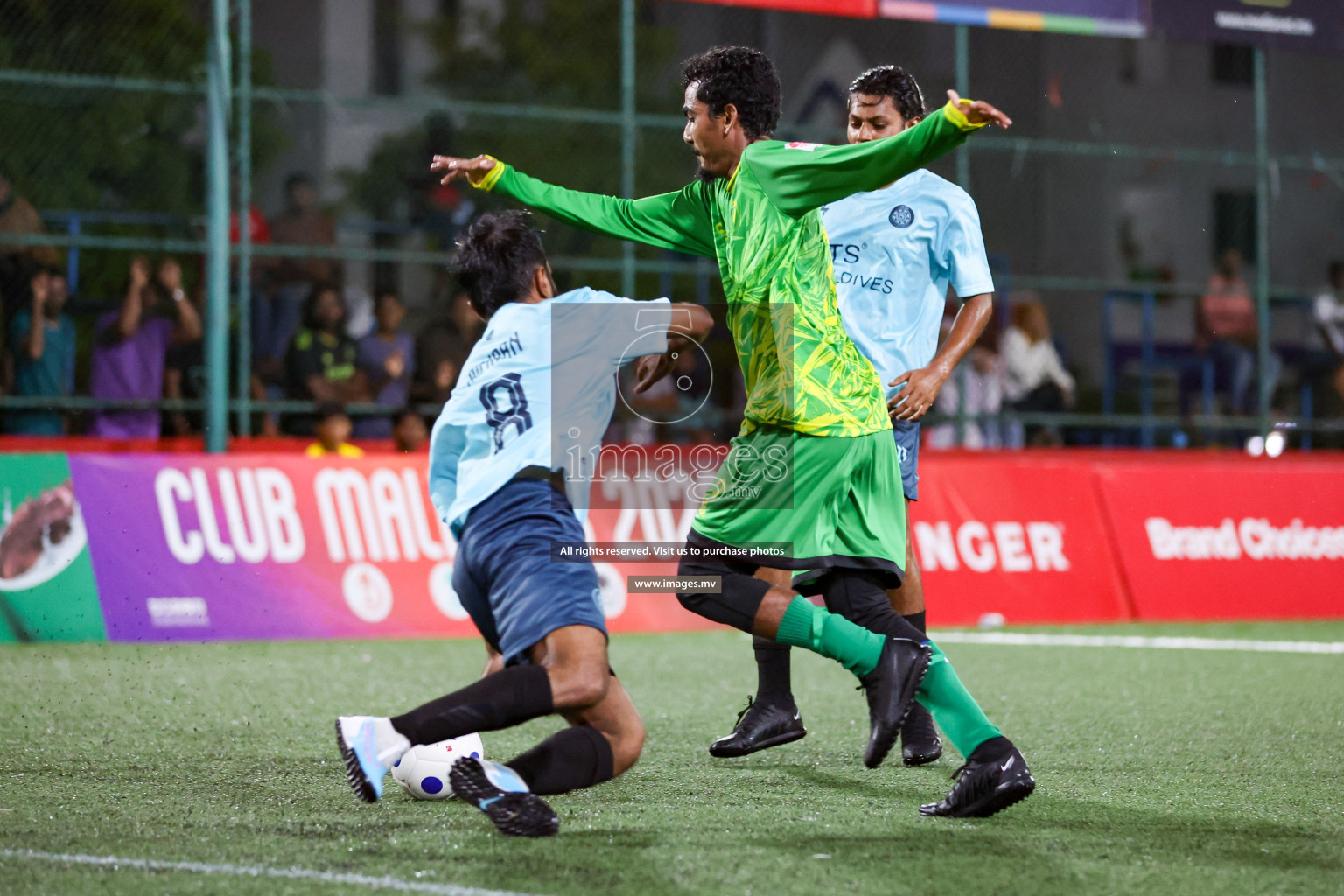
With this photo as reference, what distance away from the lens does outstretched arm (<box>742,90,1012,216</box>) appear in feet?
12.0

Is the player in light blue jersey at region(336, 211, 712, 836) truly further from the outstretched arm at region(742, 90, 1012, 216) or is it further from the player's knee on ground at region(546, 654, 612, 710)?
the outstretched arm at region(742, 90, 1012, 216)

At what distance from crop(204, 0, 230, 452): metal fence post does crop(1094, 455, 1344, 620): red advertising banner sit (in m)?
6.03

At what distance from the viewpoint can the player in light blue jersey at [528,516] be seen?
12.7 ft

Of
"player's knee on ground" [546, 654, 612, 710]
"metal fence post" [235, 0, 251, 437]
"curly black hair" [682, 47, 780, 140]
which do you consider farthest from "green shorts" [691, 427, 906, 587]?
"metal fence post" [235, 0, 251, 437]

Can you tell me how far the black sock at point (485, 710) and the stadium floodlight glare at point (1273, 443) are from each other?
10.2m

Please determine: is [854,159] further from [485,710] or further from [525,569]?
[485,710]

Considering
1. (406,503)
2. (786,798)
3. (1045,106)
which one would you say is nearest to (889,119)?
→ (786,798)

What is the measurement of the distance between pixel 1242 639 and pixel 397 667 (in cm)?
526

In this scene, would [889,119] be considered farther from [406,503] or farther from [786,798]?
[406,503]

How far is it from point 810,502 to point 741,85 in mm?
1170

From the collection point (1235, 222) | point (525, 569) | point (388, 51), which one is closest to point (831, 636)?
point (525, 569)

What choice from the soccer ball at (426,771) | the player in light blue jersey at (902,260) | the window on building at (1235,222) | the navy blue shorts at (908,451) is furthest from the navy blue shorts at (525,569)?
the window on building at (1235,222)

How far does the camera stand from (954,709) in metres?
4.24

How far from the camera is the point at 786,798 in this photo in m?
4.58
